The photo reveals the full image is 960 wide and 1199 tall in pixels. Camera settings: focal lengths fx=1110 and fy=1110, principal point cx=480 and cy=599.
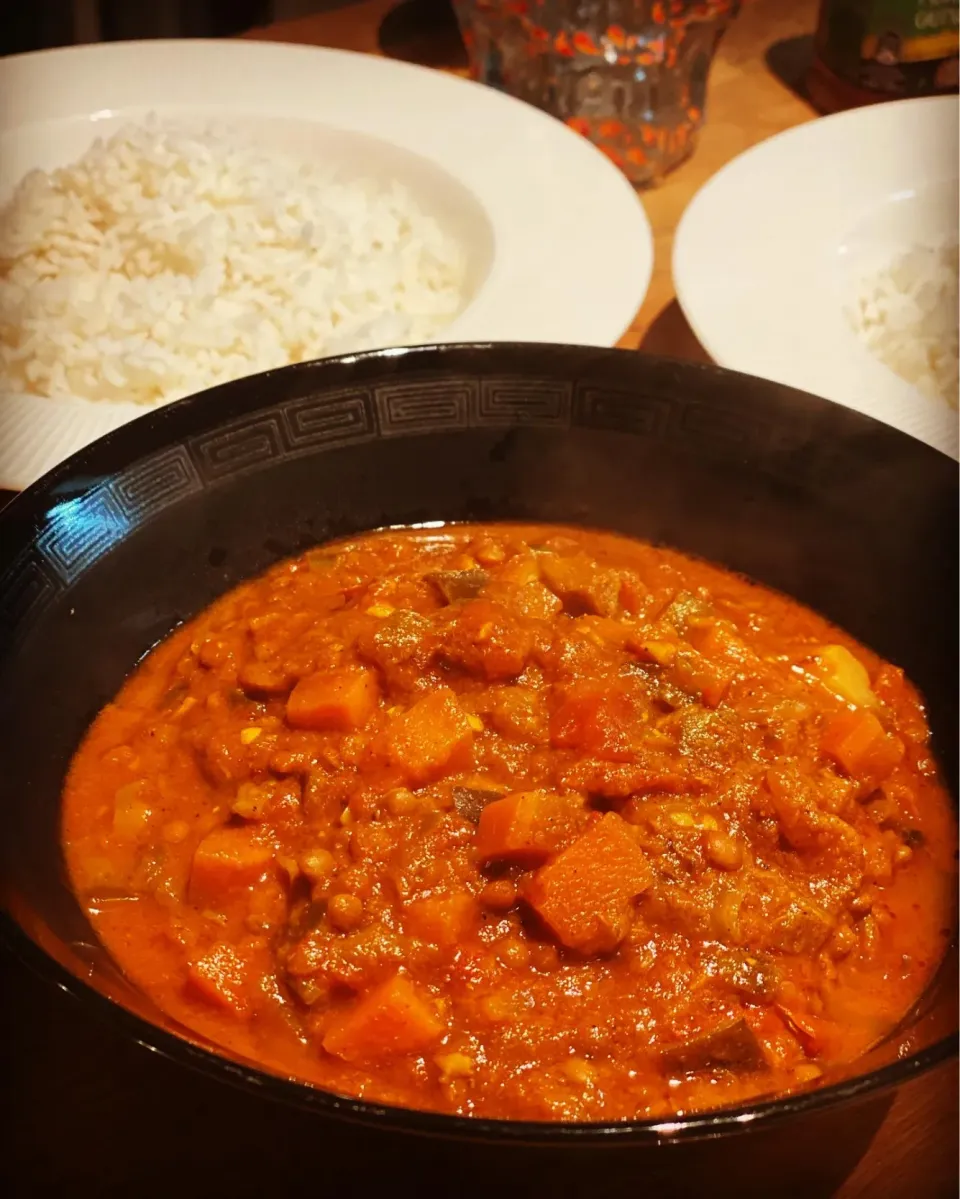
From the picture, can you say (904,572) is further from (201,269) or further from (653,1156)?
(201,269)

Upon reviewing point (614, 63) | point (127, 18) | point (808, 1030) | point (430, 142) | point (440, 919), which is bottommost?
point (808, 1030)

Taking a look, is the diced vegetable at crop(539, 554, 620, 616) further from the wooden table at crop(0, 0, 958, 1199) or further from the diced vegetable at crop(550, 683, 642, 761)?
the wooden table at crop(0, 0, 958, 1199)

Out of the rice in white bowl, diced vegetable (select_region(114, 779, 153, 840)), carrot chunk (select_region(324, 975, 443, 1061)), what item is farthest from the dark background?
carrot chunk (select_region(324, 975, 443, 1061))

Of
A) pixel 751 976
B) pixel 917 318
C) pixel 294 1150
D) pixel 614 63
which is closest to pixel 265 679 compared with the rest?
pixel 294 1150

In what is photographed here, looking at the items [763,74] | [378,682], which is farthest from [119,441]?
[763,74]

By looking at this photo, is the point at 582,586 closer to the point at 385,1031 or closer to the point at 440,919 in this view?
the point at 440,919
